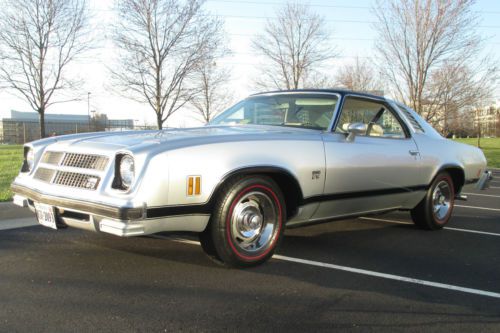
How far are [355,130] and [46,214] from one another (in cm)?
287

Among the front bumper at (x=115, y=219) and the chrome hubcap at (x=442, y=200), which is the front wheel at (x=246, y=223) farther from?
the chrome hubcap at (x=442, y=200)

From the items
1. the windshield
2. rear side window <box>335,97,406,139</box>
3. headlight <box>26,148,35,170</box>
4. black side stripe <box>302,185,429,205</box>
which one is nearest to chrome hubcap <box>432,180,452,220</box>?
black side stripe <box>302,185,429,205</box>

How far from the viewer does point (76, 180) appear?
358cm

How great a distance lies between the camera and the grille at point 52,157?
387cm

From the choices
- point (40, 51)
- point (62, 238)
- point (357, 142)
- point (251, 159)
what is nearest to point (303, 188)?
point (251, 159)

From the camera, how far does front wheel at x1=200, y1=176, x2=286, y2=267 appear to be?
143 inches

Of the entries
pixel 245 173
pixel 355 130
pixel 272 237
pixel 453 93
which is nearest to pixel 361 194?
pixel 355 130

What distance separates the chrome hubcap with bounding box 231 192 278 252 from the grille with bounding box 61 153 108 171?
108 cm

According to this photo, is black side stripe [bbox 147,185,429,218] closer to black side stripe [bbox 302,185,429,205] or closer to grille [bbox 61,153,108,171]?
black side stripe [bbox 302,185,429,205]

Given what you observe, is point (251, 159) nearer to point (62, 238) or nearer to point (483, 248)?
point (62, 238)

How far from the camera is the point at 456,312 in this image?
3.08 metres

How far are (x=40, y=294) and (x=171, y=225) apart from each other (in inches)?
39.6

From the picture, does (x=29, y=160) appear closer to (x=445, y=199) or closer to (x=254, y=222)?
(x=254, y=222)

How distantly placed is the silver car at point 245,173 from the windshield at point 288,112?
13 millimetres
